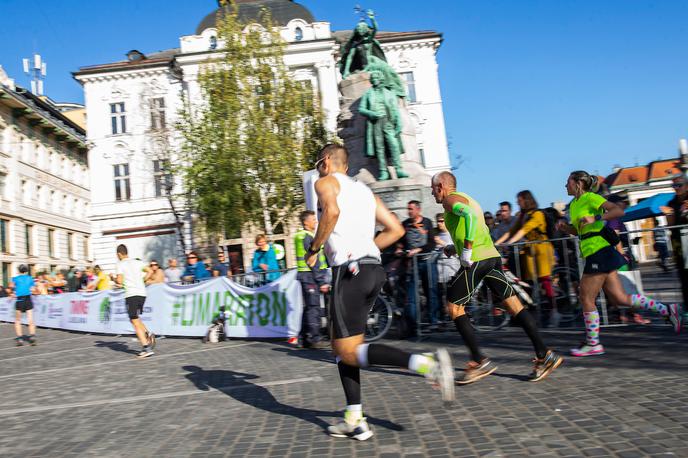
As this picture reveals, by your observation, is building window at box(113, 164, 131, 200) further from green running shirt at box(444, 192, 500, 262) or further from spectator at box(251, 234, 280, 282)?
green running shirt at box(444, 192, 500, 262)

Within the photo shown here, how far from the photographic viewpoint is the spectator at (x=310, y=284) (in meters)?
8.53

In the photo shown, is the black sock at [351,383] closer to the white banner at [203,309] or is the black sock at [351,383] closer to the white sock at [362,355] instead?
the white sock at [362,355]

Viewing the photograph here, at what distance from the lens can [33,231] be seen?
41.7 meters

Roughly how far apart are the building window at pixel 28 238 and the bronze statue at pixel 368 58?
113 feet

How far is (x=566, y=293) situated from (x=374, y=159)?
5.51 metres

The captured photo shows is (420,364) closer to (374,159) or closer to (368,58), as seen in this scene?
(374,159)

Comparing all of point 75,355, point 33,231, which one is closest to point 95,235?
point 33,231

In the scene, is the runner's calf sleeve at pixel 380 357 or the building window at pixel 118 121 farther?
the building window at pixel 118 121

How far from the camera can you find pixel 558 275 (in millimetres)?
8500

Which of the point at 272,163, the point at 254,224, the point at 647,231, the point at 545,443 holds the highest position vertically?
the point at 272,163

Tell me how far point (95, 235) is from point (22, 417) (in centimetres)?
3683

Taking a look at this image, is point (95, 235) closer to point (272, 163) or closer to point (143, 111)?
point (143, 111)

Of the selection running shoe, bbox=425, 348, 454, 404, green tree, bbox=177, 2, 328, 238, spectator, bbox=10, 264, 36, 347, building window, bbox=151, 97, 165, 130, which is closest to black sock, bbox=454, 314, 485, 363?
running shoe, bbox=425, 348, 454, 404

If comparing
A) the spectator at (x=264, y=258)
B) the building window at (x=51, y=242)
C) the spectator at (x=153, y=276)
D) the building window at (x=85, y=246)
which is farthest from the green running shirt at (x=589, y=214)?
the building window at (x=85, y=246)
